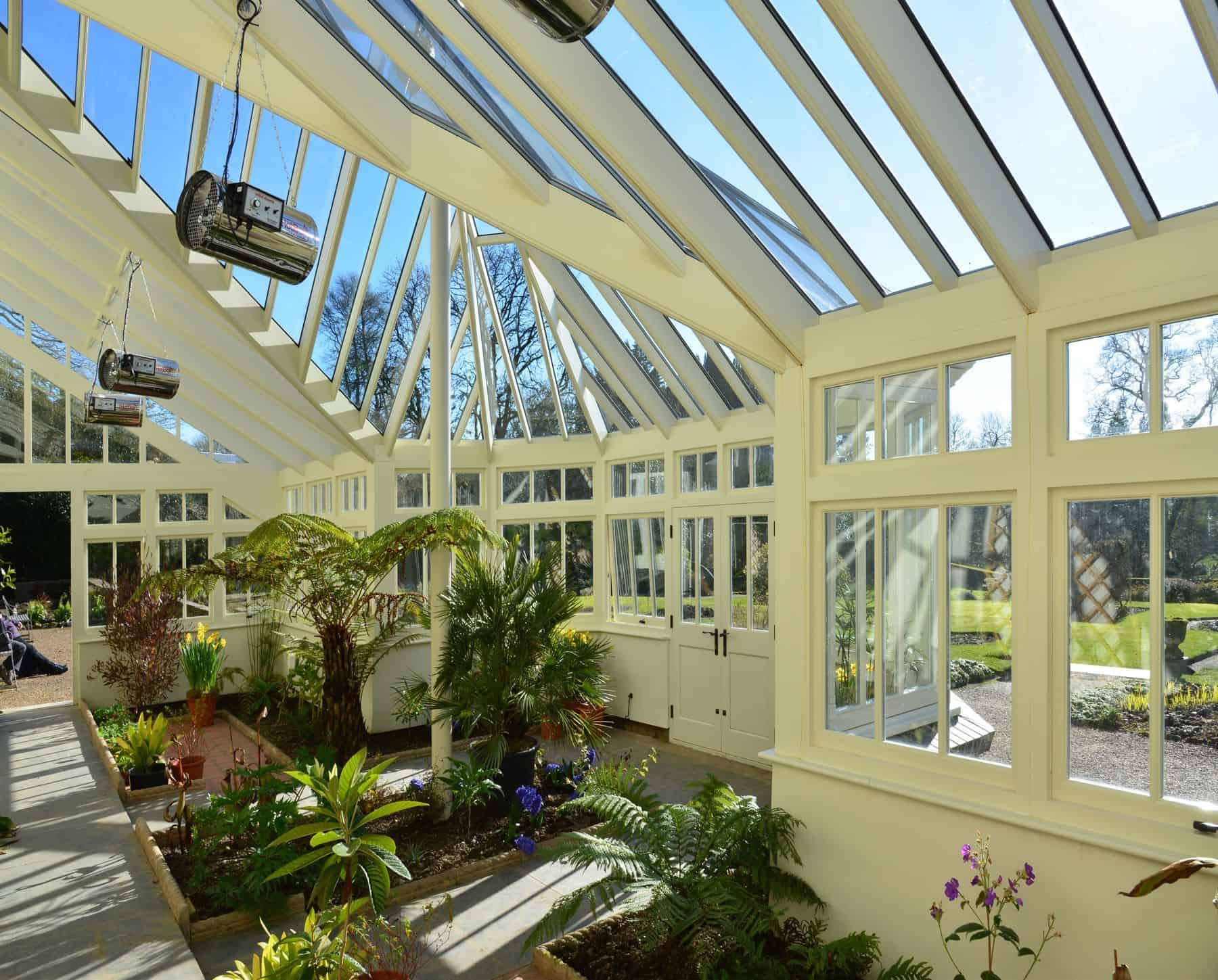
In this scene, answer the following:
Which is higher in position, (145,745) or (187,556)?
(187,556)

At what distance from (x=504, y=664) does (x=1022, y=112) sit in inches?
182

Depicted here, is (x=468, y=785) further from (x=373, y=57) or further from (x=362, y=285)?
(x=373, y=57)

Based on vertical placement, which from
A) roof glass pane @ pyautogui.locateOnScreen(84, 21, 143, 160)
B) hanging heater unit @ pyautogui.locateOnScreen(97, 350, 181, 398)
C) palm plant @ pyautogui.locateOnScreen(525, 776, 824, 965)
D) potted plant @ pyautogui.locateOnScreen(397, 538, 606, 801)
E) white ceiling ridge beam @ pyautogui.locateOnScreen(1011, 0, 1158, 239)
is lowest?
palm plant @ pyautogui.locateOnScreen(525, 776, 824, 965)

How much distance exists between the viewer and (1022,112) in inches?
120

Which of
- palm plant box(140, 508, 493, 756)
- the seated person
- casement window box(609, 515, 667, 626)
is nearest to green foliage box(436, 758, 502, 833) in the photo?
palm plant box(140, 508, 493, 756)

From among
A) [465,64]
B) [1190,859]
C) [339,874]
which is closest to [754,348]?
[465,64]

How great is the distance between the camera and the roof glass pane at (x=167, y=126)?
5629mm

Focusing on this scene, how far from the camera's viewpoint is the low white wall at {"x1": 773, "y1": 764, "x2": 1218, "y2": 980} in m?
3.06

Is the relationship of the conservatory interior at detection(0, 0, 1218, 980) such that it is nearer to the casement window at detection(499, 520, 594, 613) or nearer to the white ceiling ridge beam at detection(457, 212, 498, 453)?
the white ceiling ridge beam at detection(457, 212, 498, 453)

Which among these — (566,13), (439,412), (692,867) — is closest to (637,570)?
(439,412)

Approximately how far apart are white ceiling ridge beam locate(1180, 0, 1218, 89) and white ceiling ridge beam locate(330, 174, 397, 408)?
4.95 meters

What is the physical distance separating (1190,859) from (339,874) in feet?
11.5

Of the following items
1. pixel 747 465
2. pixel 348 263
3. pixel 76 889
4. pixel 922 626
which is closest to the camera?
pixel 922 626

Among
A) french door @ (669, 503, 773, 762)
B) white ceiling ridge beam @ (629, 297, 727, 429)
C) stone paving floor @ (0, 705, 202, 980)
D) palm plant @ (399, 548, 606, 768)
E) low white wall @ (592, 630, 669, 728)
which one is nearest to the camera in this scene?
stone paving floor @ (0, 705, 202, 980)
